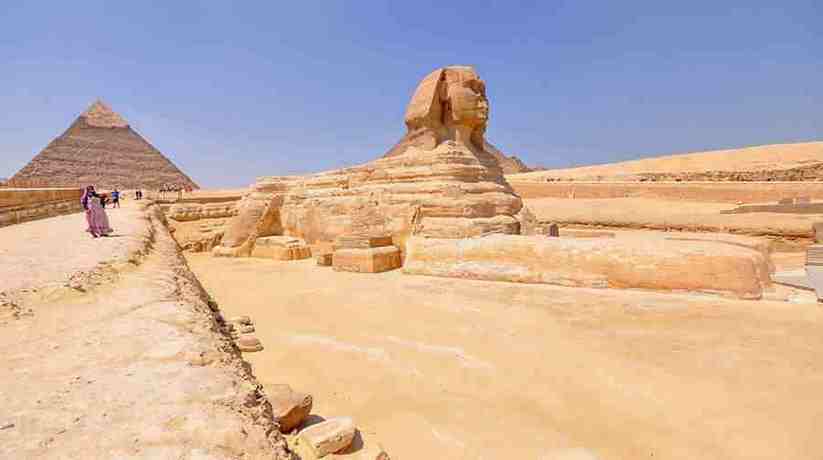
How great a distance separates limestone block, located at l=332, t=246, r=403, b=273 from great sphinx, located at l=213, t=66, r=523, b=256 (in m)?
0.41

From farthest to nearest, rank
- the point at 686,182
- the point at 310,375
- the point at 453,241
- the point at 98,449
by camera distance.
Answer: the point at 686,182
the point at 453,241
the point at 310,375
the point at 98,449

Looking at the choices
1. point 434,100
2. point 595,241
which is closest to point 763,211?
point 595,241

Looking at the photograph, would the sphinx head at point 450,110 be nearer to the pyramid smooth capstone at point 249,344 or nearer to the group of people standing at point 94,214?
the group of people standing at point 94,214

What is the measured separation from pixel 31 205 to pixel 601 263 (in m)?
14.6

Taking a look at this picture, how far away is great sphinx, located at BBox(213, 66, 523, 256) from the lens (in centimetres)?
734

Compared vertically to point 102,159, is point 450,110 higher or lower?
lower

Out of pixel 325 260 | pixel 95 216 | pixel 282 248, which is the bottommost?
pixel 325 260

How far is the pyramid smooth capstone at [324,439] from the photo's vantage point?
201 cm

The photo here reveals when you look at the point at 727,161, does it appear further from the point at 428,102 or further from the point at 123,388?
the point at 123,388

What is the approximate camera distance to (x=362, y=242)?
7.58m

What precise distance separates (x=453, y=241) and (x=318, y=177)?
17.7 feet

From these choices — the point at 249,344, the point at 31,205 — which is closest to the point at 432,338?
the point at 249,344

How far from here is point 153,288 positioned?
3.39 metres

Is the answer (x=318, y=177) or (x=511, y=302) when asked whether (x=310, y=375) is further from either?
(x=318, y=177)
